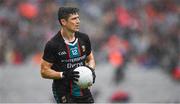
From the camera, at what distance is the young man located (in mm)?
9602

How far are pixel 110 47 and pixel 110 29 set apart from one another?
89 centimetres

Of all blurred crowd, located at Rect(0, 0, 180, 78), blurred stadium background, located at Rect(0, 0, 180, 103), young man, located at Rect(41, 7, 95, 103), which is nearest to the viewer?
young man, located at Rect(41, 7, 95, 103)

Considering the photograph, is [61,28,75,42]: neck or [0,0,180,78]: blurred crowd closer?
[61,28,75,42]: neck

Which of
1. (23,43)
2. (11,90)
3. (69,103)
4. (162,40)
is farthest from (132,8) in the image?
(69,103)

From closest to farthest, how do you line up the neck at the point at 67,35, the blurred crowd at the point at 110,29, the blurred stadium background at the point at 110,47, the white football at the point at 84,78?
the white football at the point at 84,78
the neck at the point at 67,35
the blurred stadium background at the point at 110,47
the blurred crowd at the point at 110,29

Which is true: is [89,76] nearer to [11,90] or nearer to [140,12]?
[11,90]

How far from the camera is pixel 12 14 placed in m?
19.8

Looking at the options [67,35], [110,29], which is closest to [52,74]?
[67,35]

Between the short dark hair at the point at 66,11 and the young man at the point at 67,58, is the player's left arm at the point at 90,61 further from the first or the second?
the short dark hair at the point at 66,11

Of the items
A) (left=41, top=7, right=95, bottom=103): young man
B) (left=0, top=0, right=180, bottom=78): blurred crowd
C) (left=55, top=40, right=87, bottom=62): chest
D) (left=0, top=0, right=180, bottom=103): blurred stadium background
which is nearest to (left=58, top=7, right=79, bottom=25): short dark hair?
(left=41, top=7, right=95, bottom=103): young man

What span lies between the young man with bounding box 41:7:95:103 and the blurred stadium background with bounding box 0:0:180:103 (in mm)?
6763

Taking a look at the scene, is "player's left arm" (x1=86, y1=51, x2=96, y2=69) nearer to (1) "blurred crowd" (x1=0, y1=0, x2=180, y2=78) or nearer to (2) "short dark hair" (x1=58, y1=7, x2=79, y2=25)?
(2) "short dark hair" (x1=58, y1=7, x2=79, y2=25)

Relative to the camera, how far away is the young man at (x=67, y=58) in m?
9.60

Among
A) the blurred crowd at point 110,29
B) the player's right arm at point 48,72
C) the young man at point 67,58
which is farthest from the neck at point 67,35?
the blurred crowd at point 110,29
